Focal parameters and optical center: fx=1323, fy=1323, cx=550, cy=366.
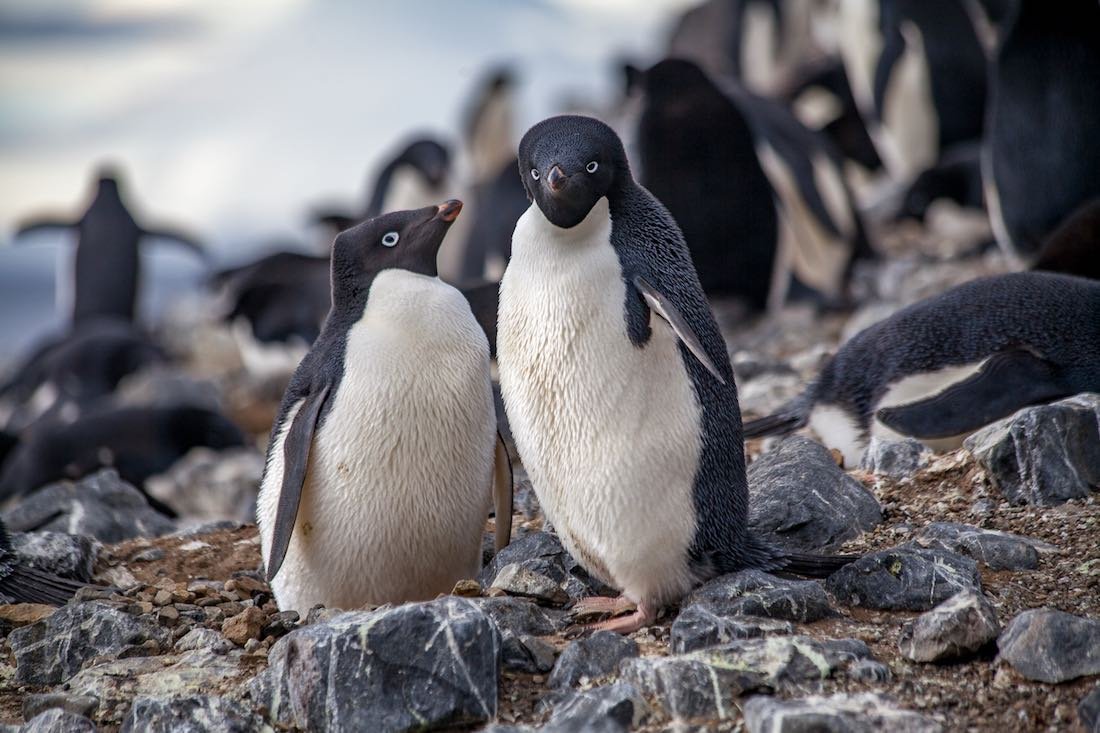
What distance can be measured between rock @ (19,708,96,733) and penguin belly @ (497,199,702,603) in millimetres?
1105

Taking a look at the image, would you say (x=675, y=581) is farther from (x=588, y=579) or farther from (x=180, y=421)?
(x=180, y=421)

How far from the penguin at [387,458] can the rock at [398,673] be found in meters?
0.77

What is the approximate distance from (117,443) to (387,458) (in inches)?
158

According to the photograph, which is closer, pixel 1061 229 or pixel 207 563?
pixel 207 563

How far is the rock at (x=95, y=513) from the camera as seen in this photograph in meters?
4.48

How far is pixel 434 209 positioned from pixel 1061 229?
270 cm

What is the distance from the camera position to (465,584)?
3113 mm

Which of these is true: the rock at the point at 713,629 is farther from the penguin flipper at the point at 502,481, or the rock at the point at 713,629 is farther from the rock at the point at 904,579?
the penguin flipper at the point at 502,481

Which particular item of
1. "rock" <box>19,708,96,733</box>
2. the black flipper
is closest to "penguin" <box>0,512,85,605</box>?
"rock" <box>19,708,96,733</box>

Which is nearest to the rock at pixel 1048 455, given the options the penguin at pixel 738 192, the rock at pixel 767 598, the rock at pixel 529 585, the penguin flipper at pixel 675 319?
the rock at pixel 767 598

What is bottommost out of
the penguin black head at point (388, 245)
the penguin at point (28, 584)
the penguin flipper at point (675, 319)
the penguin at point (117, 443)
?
the penguin at point (117, 443)

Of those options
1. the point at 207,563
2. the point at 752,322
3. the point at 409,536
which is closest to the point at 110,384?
the point at 752,322

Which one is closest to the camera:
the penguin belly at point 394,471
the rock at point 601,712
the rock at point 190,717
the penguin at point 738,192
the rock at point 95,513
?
the rock at point 601,712

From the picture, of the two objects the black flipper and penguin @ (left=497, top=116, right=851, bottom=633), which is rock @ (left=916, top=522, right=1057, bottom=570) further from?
the black flipper
